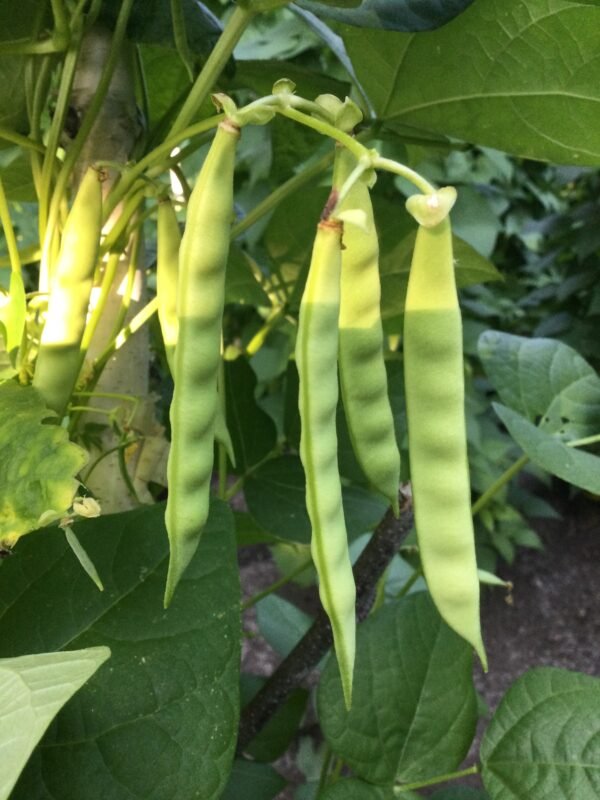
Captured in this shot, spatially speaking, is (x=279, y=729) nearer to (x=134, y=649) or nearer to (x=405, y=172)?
(x=134, y=649)

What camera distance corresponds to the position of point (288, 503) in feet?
2.16

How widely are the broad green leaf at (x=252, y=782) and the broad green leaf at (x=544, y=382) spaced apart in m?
0.39

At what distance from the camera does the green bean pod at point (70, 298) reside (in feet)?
1.31

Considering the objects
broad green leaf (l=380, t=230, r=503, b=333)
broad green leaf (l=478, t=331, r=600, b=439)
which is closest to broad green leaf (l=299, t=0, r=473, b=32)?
broad green leaf (l=380, t=230, r=503, b=333)

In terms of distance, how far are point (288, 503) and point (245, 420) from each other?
8cm

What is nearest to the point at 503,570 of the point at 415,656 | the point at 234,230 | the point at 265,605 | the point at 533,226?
the point at 533,226

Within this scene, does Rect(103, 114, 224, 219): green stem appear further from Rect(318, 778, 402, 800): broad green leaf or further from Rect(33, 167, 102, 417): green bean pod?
Rect(318, 778, 402, 800): broad green leaf

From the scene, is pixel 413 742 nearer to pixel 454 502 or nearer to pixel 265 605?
pixel 454 502

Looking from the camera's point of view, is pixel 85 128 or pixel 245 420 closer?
pixel 85 128

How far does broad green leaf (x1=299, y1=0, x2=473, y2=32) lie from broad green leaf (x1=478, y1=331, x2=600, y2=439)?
0.37 metres

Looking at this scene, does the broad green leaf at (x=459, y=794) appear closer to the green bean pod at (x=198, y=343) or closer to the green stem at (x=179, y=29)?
the green bean pod at (x=198, y=343)

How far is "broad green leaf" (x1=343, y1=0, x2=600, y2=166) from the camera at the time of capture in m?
0.40

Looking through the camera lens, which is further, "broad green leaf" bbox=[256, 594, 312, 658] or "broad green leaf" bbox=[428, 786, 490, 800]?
"broad green leaf" bbox=[256, 594, 312, 658]

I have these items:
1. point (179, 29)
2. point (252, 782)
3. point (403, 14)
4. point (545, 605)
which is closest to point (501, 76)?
point (403, 14)
